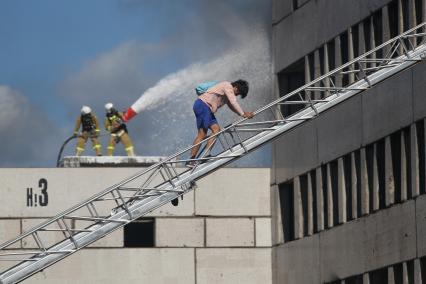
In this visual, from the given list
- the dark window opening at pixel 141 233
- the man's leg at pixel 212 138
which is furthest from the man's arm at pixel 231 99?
the dark window opening at pixel 141 233

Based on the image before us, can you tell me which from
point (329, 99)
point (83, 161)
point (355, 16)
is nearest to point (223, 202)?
point (83, 161)

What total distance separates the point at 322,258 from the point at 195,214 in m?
6.02

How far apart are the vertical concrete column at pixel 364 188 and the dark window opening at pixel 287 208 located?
732 cm

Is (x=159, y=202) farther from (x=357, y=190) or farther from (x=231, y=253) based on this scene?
(x=231, y=253)

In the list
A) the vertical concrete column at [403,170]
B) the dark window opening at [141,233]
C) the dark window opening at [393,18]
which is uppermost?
the dark window opening at [393,18]

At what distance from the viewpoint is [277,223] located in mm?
56875

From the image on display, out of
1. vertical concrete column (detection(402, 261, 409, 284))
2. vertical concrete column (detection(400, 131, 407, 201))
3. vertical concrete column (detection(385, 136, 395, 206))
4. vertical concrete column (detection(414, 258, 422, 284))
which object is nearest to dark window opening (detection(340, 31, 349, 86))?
vertical concrete column (detection(385, 136, 395, 206))

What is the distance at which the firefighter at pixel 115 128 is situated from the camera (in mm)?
60750

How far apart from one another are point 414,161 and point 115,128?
1780 cm

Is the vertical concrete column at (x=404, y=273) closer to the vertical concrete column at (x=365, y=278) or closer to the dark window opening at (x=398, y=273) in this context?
the dark window opening at (x=398, y=273)

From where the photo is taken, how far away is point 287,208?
57000mm

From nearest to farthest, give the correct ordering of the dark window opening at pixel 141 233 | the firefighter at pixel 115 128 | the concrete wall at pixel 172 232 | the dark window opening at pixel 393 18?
the dark window opening at pixel 393 18
the concrete wall at pixel 172 232
the dark window opening at pixel 141 233
the firefighter at pixel 115 128

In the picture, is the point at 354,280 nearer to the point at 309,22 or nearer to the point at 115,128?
the point at 309,22

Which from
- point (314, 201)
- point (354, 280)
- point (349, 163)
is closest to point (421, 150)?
point (349, 163)
